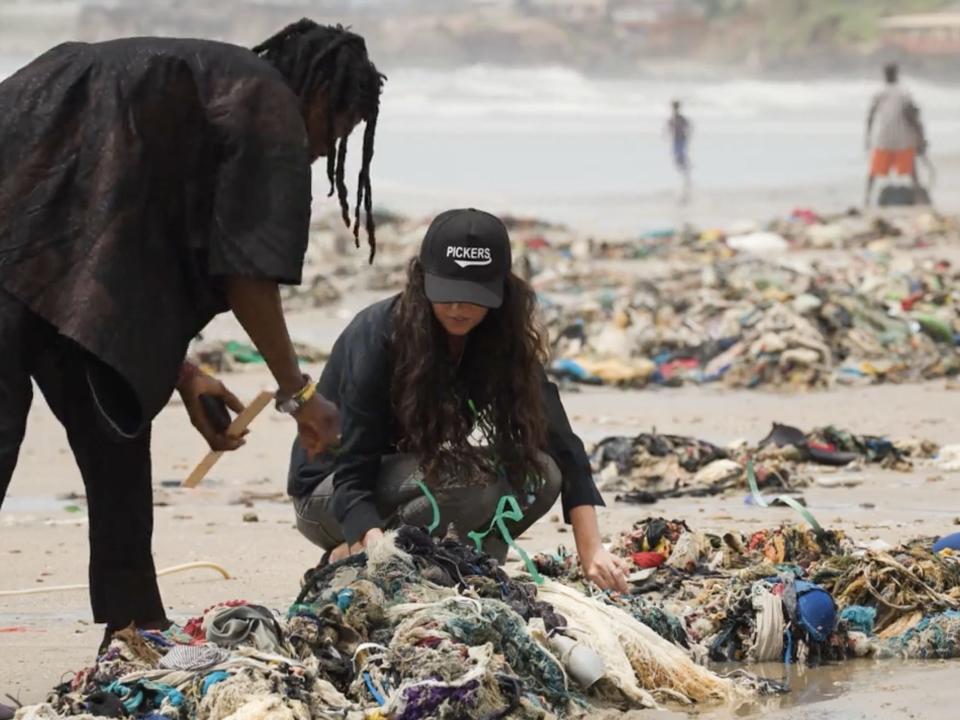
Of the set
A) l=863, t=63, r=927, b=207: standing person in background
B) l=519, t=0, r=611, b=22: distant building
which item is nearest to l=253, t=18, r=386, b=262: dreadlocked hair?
l=863, t=63, r=927, b=207: standing person in background

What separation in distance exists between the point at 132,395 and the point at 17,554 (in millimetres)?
2865

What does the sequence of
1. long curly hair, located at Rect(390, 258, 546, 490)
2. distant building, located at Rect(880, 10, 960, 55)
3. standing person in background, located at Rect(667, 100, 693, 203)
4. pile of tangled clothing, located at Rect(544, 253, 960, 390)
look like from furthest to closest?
1. distant building, located at Rect(880, 10, 960, 55)
2. standing person in background, located at Rect(667, 100, 693, 203)
3. pile of tangled clothing, located at Rect(544, 253, 960, 390)
4. long curly hair, located at Rect(390, 258, 546, 490)

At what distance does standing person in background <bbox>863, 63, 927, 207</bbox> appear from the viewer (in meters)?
25.8

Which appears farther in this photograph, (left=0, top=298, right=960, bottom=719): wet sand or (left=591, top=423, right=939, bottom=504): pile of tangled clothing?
→ (left=591, top=423, right=939, bottom=504): pile of tangled clothing

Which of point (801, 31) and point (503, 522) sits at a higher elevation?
point (801, 31)

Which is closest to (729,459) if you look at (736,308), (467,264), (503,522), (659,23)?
(503,522)

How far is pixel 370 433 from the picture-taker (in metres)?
5.29

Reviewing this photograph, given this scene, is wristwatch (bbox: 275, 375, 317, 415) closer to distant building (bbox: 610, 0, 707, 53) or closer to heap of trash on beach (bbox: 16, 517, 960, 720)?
heap of trash on beach (bbox: 16, 517, 960, 720)

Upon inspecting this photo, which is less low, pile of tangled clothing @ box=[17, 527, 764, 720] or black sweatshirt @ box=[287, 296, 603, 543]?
black sweatshirt @ box=[287, 296, 603, 543]

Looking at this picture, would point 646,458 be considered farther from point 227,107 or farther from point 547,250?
point 547,250

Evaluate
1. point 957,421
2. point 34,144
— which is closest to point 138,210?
point 34,144

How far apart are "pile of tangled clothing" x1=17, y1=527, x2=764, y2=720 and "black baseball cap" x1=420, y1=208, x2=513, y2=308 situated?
664 mm

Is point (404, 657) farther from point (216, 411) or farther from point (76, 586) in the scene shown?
point (76, 586)

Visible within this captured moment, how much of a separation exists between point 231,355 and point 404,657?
8.61m
